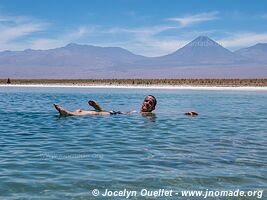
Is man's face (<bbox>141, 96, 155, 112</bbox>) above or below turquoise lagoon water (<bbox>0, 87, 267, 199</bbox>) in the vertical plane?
above

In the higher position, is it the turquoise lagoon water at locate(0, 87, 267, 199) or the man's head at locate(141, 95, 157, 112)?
the man's head at locate(141, 95, 157, 112)

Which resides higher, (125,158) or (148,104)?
(148,104)

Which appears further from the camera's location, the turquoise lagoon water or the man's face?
the man's face

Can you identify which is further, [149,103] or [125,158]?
[149,103]

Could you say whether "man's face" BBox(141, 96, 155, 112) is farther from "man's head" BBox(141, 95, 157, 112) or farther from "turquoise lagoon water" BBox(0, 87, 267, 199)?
"turquoise lagoon water" BBox(0, 87, 267, 199)

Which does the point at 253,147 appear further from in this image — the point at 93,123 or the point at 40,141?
the point at 93,123

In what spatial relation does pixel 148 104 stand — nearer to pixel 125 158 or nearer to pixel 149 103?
pixel 149 103

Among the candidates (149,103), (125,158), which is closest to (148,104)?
(149,103)

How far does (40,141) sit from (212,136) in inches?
202

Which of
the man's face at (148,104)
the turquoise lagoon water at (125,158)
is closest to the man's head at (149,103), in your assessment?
the man's face at (148,104)

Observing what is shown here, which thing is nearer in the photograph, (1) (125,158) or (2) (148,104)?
(1) (125,158)

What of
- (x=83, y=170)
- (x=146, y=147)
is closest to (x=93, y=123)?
(x=146, y=147)

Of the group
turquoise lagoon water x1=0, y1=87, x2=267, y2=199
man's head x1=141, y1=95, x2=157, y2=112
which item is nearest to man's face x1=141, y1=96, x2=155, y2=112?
man's head x1=141, y1=95, x2=157, y2=112

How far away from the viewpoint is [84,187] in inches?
287
